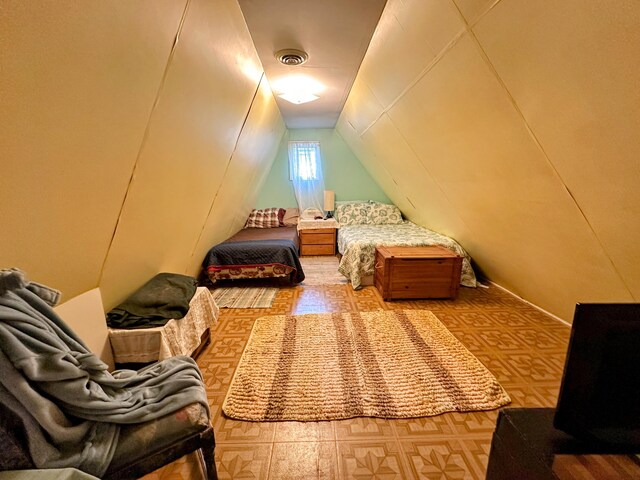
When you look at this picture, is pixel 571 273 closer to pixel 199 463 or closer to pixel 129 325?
pixel 199 463

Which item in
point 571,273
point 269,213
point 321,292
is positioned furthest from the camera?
point 269,213

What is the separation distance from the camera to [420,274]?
109 inches

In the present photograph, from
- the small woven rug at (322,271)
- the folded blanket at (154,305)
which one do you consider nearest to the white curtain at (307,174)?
the small woven rug at (322,271)

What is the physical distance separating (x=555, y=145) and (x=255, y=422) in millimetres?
2070

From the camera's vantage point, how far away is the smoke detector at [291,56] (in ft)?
6.37

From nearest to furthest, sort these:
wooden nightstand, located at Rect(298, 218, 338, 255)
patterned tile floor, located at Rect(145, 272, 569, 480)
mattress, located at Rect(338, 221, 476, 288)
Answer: patterned tile floor, located at Rect(145, 272, 569, 480)
mattress, located at Rect(338, 221, 476, 288)
wooden nightstand, located at Rect(298, 218, 338, 255)

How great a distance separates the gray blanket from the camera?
748 millimetres

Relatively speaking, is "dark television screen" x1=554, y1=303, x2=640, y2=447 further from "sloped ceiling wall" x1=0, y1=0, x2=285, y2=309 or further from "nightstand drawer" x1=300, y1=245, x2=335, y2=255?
"nightstand drawer" x1=300, y1=245, x2=335, y2=255

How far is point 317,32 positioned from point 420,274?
7.49 ft

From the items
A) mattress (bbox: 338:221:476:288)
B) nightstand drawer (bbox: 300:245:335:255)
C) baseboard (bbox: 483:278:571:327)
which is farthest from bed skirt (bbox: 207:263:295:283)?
baseboard (bbox: 483:278:571:327)

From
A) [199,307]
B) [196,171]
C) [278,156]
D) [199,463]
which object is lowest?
[199,463]

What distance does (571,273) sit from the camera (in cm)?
184

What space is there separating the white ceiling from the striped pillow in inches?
91.8

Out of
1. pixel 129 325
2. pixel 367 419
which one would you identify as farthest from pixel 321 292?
pixel 129 325
